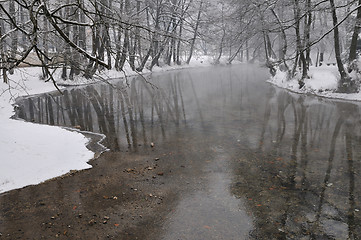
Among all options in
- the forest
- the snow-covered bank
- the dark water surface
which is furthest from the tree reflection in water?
the snow-covered bank

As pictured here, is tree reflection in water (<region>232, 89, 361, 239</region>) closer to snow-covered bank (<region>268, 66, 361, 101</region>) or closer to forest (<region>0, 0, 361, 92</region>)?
forest (<region>0, 0, 361, 92</region>)

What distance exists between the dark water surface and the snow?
1249 millimetres

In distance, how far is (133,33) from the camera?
4.98 metres

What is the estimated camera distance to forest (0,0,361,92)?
194 inches

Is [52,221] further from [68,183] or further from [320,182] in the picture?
[320,182]

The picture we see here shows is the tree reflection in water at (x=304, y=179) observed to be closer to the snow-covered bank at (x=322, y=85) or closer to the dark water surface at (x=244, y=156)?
the dark water surface at (x=244, y=156)

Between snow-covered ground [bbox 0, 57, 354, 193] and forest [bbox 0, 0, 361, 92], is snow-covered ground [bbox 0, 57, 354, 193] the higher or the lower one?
the lower one

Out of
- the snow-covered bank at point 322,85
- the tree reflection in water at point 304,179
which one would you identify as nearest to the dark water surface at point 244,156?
the tree reflection in water at point 304,179

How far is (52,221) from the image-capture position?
585 cm

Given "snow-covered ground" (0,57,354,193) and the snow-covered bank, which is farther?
the snow-covered bank

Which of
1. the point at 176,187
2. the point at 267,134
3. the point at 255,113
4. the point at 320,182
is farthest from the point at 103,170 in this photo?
the point at 255,113

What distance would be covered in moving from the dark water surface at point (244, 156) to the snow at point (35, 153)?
1.25m

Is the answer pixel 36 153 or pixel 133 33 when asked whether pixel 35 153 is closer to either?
pixel 36 153

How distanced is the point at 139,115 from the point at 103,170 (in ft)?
24.5
